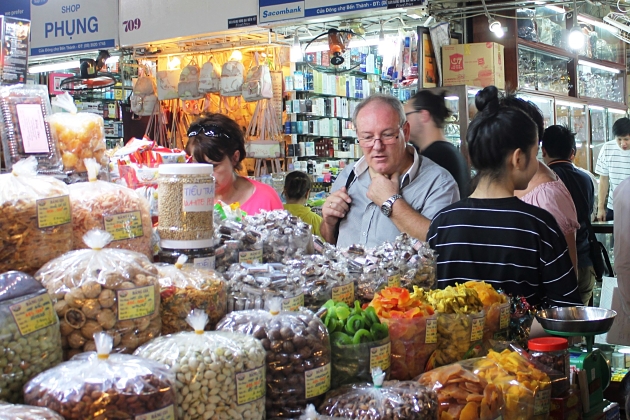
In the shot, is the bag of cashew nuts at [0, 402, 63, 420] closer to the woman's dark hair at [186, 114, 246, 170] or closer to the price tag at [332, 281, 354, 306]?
the price tag at [332, 281, 354, 306]

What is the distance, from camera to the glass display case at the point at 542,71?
7426mm

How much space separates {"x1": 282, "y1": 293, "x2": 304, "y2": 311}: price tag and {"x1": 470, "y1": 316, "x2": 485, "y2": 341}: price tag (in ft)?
1.75

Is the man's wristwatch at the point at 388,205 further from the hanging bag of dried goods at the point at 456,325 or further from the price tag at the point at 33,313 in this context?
the price tag at the point at 33,313

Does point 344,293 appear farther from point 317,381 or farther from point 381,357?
point 317,381

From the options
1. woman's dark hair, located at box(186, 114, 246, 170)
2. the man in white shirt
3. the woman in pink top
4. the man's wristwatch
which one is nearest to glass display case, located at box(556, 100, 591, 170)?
the man in white shirt

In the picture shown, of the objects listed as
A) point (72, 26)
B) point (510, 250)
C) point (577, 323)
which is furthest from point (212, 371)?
point (72, 26)

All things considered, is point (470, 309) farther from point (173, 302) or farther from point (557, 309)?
point (173, 302)

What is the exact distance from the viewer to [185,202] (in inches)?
67.9

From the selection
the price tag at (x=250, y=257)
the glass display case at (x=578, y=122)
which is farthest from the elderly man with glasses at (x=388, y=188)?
the glass display case at (x=578, y=122)

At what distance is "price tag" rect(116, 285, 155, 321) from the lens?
4.50 feet

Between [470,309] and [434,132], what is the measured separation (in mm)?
2285

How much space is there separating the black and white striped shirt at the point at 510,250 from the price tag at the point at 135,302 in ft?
4.92

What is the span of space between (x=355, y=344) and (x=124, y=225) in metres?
0.62

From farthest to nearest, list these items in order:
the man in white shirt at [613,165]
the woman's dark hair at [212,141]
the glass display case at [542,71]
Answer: the man in white shirt at [613,165]
the glass display case at [542,71]
the woman's dark hair at [212,141]
